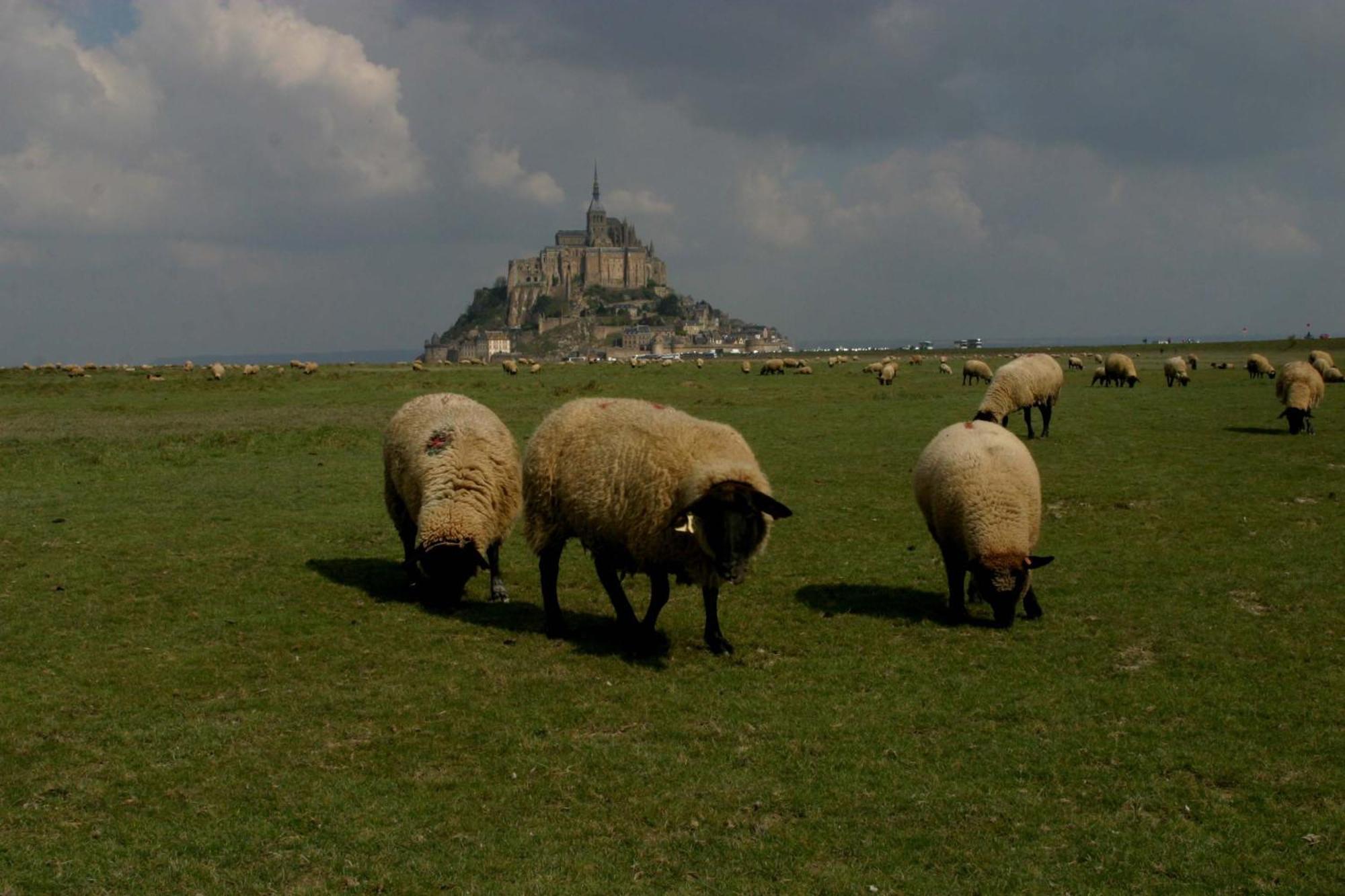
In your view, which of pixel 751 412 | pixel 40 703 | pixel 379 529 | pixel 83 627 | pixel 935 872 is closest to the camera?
pixel 935 872

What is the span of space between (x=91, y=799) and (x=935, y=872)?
223 inches

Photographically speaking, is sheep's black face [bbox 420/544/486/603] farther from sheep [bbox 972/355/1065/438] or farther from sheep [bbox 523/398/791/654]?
sheep [bbox 972/355/1065/438]

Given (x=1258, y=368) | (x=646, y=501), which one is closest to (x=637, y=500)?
(x=646, y=501)

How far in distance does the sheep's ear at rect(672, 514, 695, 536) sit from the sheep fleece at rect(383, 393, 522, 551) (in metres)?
3.36

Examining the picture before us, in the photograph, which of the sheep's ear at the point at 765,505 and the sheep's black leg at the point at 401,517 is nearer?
the sheep's ear at the point at 765,505

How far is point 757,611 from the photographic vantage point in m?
11.3

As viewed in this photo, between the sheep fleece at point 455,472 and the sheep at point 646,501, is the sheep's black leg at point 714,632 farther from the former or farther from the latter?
the sheep fleece at point 455,472

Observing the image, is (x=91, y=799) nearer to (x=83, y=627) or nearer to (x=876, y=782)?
(x=83, y=627)

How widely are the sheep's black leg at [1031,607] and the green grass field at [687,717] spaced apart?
0.37 metres

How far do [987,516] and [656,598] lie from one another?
12.8ft

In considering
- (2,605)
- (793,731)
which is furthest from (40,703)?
(793,731)

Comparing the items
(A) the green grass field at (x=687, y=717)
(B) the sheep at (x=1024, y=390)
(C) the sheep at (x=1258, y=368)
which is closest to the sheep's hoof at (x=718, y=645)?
(A) the green grass field at (x=687, y=717)

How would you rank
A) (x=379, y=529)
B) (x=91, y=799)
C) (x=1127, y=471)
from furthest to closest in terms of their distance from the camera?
(x=1127, y=471), (x=379, y=529), (x=91, y=799)

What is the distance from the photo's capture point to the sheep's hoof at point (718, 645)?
959 centimetres
